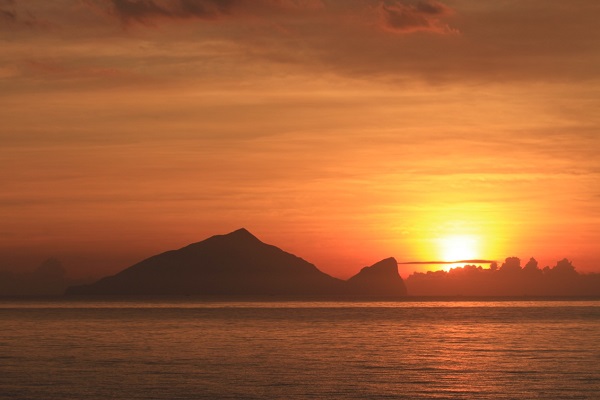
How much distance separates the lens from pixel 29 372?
205 feet

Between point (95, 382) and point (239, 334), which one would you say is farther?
point (239, 334)

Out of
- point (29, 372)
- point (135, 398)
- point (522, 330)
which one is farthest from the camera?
point (522, 330)

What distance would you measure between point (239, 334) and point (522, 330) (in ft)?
134

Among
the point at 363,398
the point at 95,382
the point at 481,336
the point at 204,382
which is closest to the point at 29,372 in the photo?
the point at 95,382

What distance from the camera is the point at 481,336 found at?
108250 millimetres

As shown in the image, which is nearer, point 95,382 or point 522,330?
point 95,382

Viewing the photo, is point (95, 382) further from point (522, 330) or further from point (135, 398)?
point (522, 330)

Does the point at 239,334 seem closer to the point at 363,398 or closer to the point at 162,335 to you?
the point at 162,335

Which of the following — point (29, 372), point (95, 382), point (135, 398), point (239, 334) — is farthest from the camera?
point (239, 334)

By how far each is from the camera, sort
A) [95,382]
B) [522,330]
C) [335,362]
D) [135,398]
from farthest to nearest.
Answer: [522,330] < [335,362] < [95,382] < [135,398]

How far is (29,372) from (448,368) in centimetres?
3084

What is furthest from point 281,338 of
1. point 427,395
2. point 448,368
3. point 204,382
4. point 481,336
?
point 427,395

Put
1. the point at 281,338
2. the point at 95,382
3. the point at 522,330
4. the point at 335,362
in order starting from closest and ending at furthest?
the point at 95,382 → the point at 335,362 → the point at 281,338 → the point at 522,330

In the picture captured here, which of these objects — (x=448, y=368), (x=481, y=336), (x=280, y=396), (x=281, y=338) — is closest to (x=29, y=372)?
(x=280, y=396)
